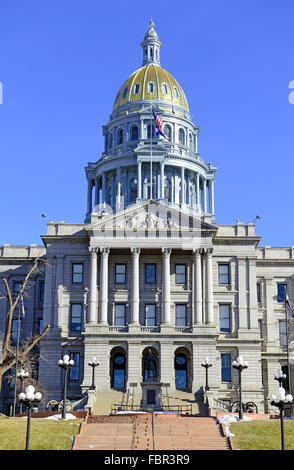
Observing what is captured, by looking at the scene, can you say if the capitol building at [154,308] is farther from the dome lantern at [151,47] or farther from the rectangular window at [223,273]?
the dome lantern at [151,47]

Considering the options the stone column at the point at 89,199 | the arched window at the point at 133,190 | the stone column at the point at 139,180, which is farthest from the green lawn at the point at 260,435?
the stone column at the point at 89,199

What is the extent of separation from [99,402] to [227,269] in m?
19.1

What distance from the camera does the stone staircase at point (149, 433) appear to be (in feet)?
141

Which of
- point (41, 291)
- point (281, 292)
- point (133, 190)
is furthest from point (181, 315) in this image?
point (133, 190)

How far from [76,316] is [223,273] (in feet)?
48.9

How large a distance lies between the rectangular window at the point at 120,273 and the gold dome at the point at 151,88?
117 feet

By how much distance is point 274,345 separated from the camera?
254 feet

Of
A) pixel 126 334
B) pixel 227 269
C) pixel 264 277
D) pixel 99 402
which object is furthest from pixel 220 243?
pixel 99 402

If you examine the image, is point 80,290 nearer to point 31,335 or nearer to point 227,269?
point 31,335

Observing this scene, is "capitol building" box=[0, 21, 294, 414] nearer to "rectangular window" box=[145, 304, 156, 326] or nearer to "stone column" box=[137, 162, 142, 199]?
"rectangular window" box=[145, 304, 156, 326]

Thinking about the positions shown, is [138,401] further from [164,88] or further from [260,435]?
[164,88]

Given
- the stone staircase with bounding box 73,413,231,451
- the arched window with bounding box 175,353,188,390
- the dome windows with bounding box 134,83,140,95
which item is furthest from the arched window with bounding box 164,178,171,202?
the stone staircase with bounding box 73,413,231,451

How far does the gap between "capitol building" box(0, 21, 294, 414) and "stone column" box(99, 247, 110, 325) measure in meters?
0.09

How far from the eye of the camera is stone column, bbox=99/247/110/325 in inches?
2731
